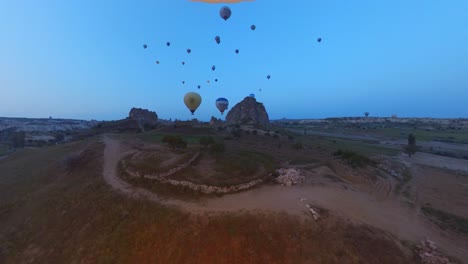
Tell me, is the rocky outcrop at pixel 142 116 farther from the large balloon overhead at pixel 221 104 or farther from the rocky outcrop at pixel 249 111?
the large balloon overhead at pixel 221 104

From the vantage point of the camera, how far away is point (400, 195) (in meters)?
29.8

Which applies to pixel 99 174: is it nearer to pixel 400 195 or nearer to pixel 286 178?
pixel 286 178

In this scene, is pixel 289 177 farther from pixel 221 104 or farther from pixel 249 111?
pixel 249 111

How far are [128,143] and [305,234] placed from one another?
106 feet

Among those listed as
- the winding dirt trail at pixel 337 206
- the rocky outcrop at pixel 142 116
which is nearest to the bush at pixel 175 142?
the winding dirt trail at pixel 337 206

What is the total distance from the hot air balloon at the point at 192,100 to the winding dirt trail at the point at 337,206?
27.8 m


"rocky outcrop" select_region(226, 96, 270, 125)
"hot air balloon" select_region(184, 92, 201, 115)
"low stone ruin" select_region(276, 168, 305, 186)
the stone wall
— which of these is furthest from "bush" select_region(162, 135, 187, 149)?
"rocky outcrop" select_region(226, 96, 270, 125)

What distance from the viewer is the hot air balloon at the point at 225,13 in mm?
41175

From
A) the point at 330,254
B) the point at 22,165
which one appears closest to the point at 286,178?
the point at 330,254

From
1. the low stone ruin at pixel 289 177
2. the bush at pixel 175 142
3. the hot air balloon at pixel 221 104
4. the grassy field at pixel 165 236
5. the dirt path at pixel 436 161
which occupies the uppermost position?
the hot air balloon at pixel 221 104

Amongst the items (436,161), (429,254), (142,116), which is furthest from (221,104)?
(429,254)

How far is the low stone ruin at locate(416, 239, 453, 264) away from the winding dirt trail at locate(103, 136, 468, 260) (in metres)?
0.70

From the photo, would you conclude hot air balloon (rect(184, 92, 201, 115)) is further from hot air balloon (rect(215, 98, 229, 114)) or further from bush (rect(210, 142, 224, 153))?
bush (rect(210, 142, 224, 153))


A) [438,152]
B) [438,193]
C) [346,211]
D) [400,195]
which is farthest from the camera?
[438,152]
